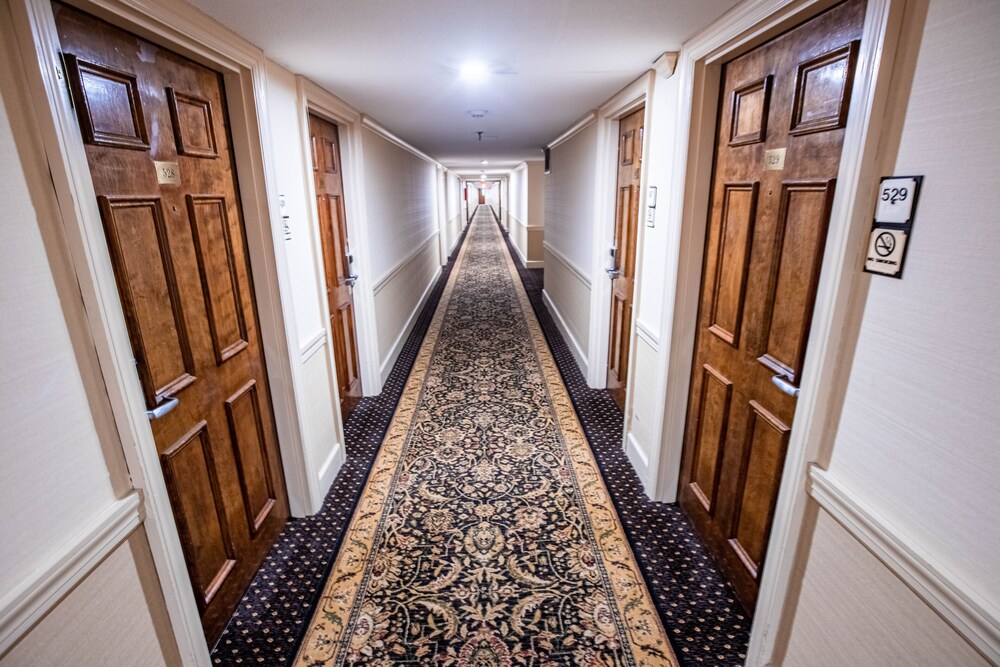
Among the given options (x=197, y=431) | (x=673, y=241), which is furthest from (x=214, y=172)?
(x=673, y=241)

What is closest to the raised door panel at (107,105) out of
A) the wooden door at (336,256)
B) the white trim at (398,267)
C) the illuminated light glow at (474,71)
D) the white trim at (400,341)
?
→ the illuminated light glow at (474,71)

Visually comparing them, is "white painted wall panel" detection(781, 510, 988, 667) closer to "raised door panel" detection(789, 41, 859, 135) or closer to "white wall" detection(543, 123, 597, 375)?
"raised door panel" detection(789, 41, 859, 135)

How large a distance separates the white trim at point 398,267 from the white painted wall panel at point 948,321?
3481 mm

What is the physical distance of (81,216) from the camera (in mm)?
1133

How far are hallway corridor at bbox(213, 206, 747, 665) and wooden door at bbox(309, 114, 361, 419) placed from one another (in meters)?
0.34

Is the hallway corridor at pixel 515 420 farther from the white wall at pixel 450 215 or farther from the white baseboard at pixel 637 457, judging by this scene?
the white wall at pixel 450 215

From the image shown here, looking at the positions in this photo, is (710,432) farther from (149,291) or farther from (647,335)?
(149,291)

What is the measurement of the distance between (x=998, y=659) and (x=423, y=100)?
135 inches

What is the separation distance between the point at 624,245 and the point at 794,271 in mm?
1977

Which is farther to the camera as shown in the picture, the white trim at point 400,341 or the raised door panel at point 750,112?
the white trim at point 400,341

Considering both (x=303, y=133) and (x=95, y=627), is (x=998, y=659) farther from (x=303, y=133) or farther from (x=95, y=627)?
(x=303, y=133)

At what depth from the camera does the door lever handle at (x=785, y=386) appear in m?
1.52

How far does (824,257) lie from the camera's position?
134 cm

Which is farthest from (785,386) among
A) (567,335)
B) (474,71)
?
(567,335)
